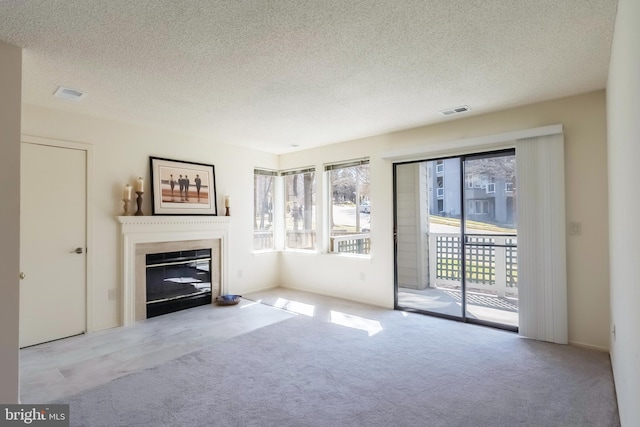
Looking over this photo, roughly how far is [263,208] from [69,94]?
3.20 metres

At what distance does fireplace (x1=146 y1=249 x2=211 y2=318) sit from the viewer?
4090mm

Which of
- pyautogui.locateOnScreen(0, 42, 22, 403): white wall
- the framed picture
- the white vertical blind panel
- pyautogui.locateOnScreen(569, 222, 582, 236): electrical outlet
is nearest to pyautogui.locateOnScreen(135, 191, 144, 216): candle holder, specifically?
the framed picture

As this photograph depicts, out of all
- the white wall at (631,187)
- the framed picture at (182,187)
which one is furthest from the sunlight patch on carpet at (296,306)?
the white wall at (631,187)

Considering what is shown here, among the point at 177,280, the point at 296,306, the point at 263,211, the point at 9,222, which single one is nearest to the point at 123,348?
the point at 177,280

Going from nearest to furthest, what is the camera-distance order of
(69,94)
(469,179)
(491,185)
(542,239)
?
(69,94) → (542,239) → (491,185) → (469,179)

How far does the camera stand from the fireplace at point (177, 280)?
409 centimetres

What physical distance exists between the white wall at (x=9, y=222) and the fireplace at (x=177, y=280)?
198 cm

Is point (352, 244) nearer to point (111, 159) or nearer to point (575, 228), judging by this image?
point (575, 228)

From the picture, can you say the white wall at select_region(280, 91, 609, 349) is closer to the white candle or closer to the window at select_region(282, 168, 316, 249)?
the window at select_region(282, 168, 316, 249)

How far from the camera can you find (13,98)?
2090 millimetres

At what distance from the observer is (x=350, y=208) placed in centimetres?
504

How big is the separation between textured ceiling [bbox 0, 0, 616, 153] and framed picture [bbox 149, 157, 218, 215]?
Result: 0.82 meters

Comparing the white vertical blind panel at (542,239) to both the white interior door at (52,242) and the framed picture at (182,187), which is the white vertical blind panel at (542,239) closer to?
the framed picture at (182,187)

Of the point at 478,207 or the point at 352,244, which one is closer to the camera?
the point at 478,207
